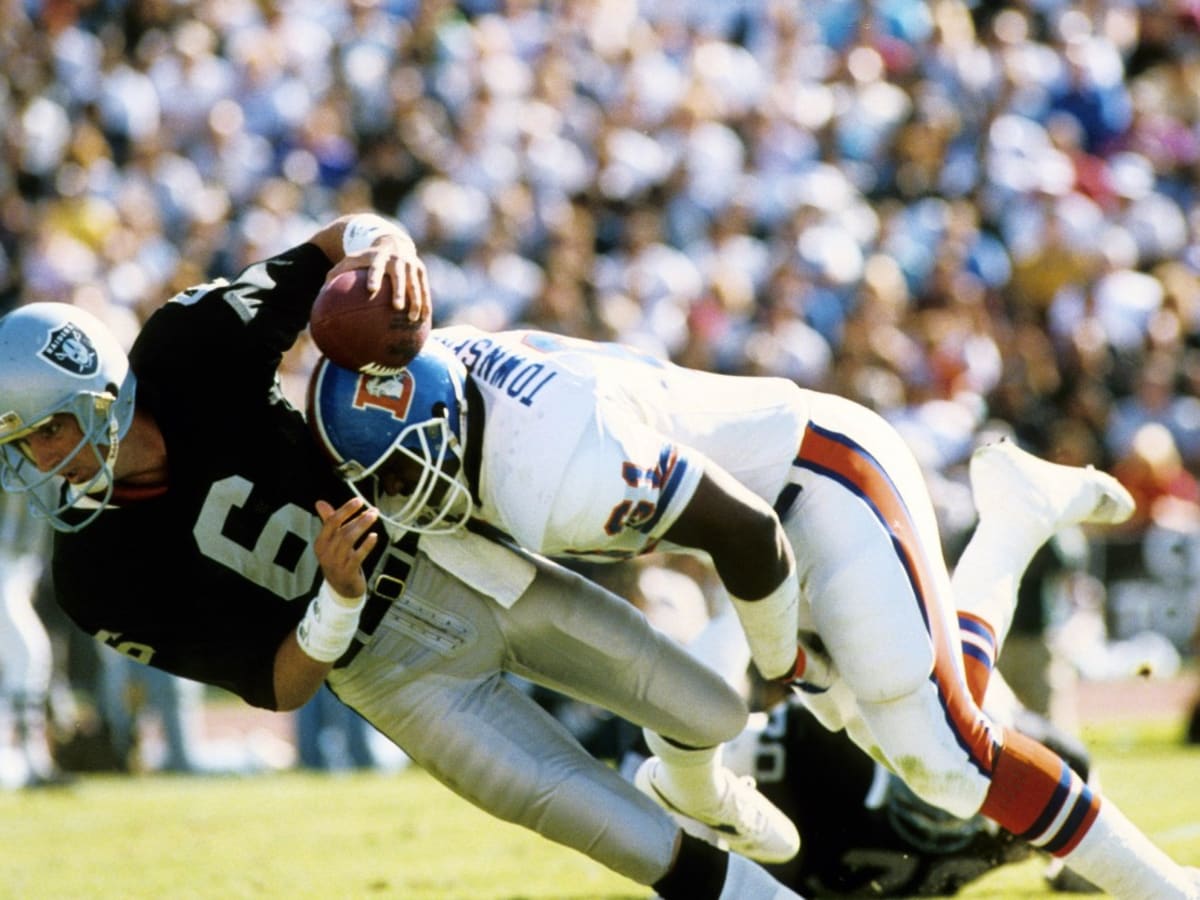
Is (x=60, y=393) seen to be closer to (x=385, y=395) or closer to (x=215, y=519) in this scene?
(x=215, y=519)

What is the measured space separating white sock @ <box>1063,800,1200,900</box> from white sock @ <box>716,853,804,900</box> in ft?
2.08

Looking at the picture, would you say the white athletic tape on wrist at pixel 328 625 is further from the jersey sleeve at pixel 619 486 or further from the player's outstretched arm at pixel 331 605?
the jersey sleeve at pixel 619 486

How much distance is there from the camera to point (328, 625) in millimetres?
3680

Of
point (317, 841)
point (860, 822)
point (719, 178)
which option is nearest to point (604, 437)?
point (860, 822)

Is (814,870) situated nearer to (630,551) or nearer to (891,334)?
(630,551)

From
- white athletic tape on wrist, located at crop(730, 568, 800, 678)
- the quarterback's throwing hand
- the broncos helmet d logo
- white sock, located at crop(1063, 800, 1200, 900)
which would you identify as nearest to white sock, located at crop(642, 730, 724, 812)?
white athletic tape on wrist, located at crop(730, 568, 800, 678)

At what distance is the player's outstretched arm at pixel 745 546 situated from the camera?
362 centimetres

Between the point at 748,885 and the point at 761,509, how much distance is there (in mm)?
764

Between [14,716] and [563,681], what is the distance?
4214 millimetres

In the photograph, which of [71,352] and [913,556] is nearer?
[71,352]

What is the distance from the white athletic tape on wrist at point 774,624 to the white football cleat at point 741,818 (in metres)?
0.62

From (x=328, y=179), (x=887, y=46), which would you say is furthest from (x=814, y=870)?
(x=887, y=46)

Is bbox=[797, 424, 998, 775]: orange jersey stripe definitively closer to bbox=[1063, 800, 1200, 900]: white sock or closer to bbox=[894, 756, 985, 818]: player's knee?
bbox=[894, 756, 985, 818]: player's knee

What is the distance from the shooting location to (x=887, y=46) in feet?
38.8
